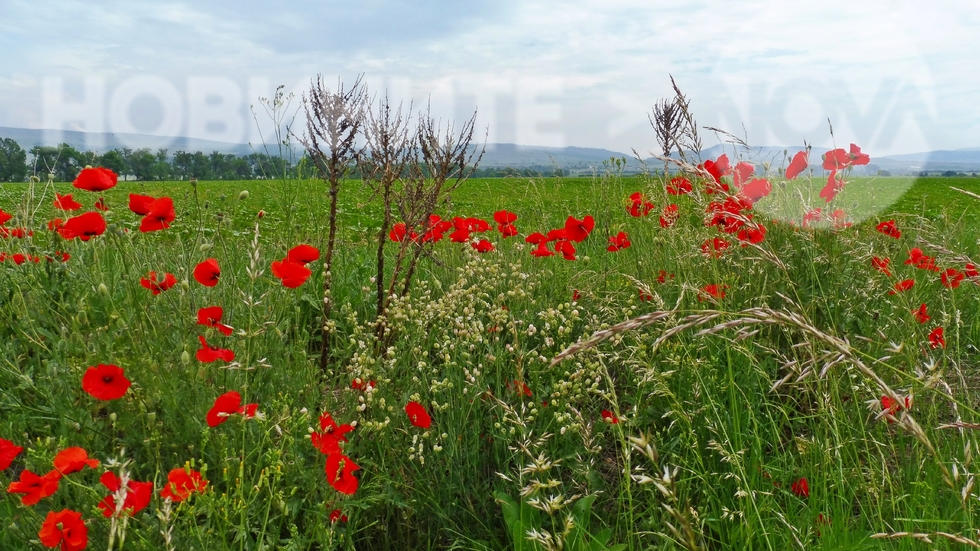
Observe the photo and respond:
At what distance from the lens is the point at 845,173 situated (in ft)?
10.9

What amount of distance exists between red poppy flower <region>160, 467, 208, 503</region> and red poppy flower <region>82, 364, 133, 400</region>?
39 cm

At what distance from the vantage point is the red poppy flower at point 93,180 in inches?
94.0

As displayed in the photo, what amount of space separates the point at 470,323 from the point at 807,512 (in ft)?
4.28

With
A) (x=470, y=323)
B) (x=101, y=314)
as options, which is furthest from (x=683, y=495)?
(x=101, y=314)

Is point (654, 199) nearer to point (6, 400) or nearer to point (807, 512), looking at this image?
point (807, 512)

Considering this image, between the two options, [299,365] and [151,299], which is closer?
[299,365]

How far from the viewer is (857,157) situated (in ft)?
9.97

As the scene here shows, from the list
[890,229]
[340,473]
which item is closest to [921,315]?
[890,229]

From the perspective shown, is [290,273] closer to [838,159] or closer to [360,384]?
[360,384]

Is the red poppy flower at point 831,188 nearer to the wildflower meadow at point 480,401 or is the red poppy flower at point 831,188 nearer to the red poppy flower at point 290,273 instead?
the wildflower meadow at point 480,401

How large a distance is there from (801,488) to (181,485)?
1660 mm

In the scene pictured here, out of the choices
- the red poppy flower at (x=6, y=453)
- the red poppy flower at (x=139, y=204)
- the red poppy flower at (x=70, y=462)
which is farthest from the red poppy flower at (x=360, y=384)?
the red poppy flower at (x=139, y=204)

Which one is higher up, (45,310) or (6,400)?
(45,310)

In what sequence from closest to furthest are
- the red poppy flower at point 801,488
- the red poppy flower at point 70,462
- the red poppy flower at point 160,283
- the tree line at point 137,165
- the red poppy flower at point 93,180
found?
the red poppy flower at point 70,462 < the red poppy flower at point 801,488 < the red poppy flower at point 160,283 < the red poppy flower at point 93,180 < the tree line at point 137,165
